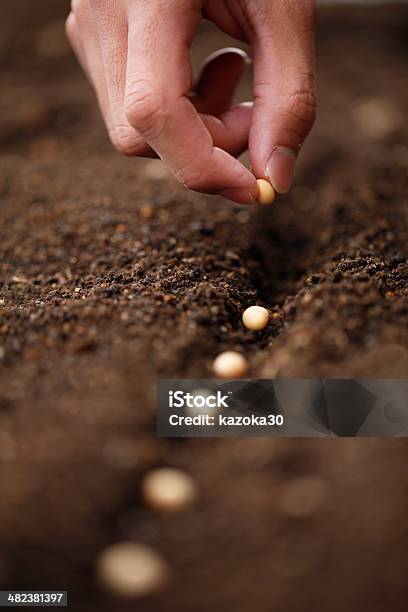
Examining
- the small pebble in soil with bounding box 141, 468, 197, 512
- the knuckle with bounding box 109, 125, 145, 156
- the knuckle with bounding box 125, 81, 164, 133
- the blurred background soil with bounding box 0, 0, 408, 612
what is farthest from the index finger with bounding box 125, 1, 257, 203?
the small pebble in soil with bounding box 141, 468, 197, 512

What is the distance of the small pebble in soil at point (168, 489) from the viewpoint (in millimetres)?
778

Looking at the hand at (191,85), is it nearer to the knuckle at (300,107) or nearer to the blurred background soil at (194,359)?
the knuckle at (300,107)

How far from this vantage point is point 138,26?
0.94 metres

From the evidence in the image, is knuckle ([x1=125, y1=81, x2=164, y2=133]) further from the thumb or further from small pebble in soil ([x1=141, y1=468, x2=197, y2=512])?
small pebble in soil ([x1=141, y1=468, x2=197, y2=512])

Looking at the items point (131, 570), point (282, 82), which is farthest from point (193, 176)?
point (131, 570)

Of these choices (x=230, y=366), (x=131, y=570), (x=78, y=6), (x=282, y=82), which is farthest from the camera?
(x=78, y=6)

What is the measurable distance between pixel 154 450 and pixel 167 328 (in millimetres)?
208

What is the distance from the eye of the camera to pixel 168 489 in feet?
2.60

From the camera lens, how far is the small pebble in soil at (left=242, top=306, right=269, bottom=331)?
3.42 ft

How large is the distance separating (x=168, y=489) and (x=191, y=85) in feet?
1.90

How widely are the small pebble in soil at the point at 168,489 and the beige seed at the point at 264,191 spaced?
474 millimetres

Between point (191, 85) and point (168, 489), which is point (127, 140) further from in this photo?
point (168, 489)

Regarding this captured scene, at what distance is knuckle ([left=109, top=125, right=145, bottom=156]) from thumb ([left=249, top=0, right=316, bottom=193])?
19cm

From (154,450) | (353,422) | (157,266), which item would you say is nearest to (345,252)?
(157,266)
